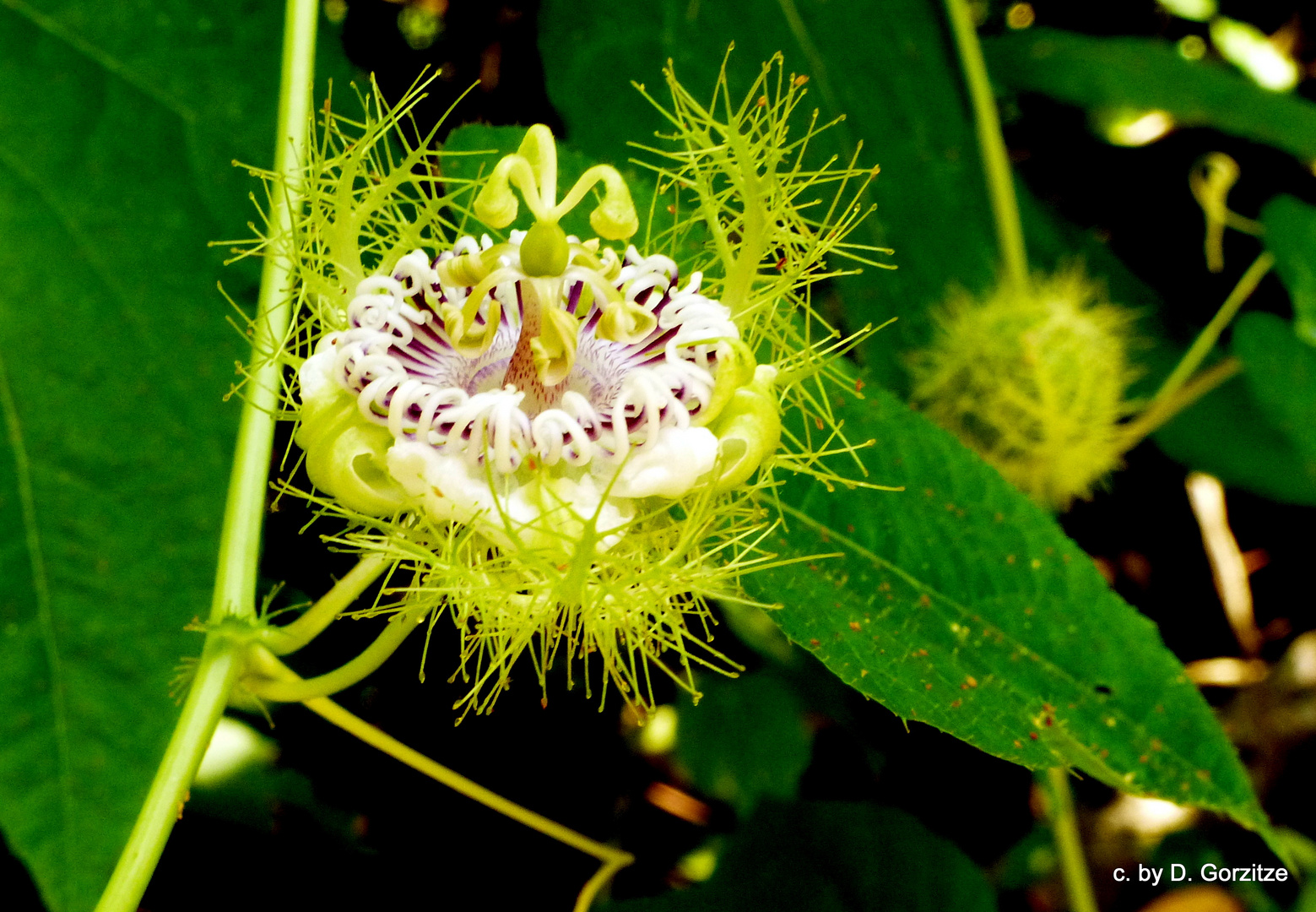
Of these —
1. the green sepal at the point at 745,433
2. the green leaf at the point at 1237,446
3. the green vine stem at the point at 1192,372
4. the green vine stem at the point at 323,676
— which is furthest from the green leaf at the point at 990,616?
the green leaf at the point at 1237,446

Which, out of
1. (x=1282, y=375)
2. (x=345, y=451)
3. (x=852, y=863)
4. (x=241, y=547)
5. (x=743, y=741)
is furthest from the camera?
(x=743, y=741)

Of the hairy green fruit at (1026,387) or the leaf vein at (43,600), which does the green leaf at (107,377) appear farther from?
the hairy green fruit at (1026,387)

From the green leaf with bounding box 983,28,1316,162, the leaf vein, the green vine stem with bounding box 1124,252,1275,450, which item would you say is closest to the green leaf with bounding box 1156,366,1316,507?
the green vine stem with bounding box 1124,252,1275,450

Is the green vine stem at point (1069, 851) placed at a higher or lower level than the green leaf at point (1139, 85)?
lower

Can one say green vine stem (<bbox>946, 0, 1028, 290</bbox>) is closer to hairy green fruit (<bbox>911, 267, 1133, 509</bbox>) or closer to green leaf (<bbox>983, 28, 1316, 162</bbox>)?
hairy green fruit (<bbox>911, 267, 1133, 509</bbox>)

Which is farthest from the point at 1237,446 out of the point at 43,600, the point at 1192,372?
the point at 43,600

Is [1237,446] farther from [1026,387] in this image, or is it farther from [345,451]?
[345,451]
